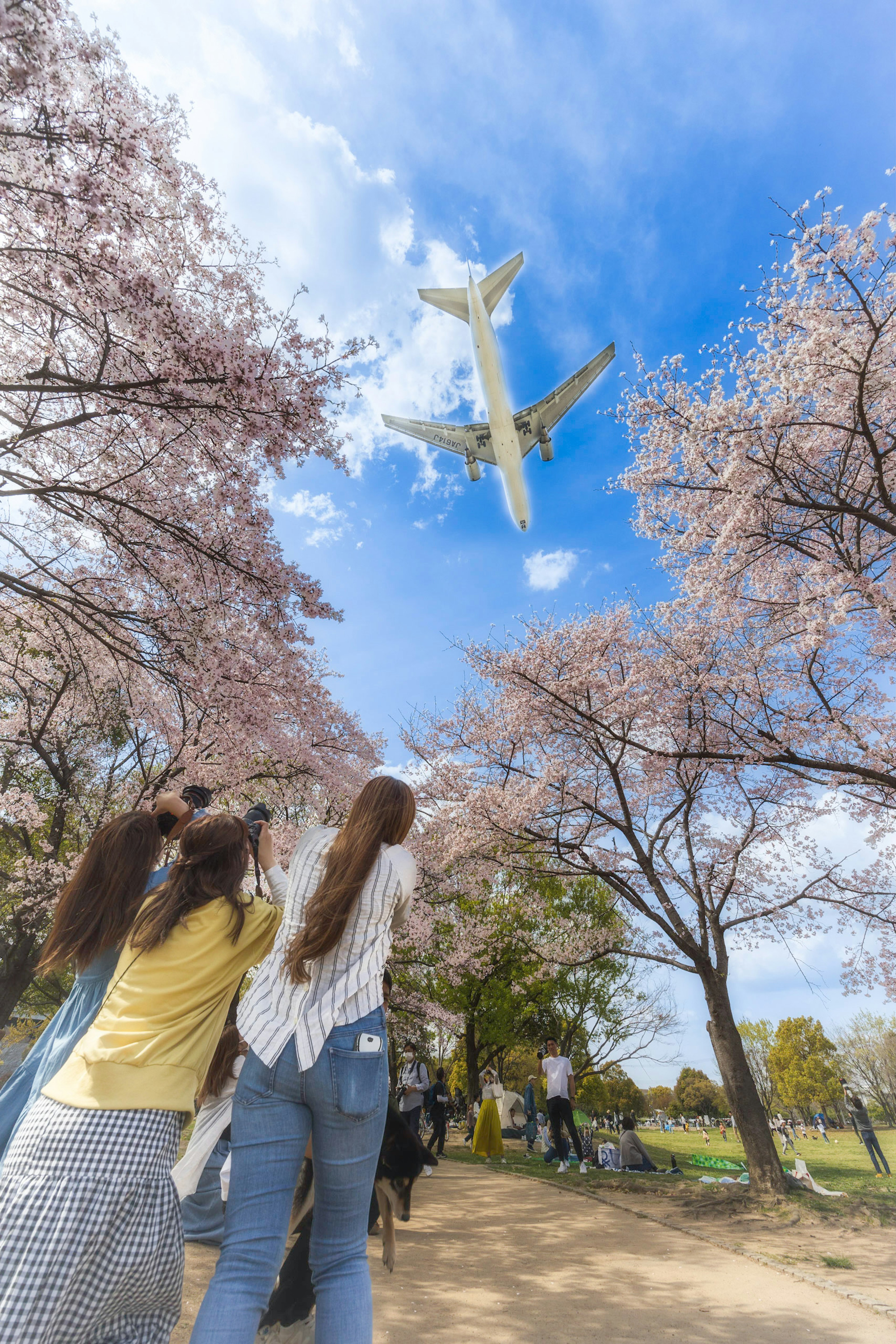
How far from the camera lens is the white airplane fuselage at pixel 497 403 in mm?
26344

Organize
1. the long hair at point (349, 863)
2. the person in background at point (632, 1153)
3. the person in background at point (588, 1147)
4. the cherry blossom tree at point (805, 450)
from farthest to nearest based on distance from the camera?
the person in background at point (588, 1147) → the person in background at point (632, 1153) → the cherry blossom tree at point (805, 450) → the long hair at point (349, 863)

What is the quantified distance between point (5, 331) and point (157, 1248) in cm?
723

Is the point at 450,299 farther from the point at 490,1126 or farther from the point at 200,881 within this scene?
the point at 200,881

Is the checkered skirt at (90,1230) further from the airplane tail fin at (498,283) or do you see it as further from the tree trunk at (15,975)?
the airplane tail fin at (498,283)

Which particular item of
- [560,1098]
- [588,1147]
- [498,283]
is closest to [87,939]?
[560,1098]

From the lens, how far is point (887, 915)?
9742 millimetres

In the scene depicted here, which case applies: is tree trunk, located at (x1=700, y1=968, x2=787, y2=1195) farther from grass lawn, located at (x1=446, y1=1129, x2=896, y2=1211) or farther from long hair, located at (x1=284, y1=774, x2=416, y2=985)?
long hair, located at (x1=284, y1=774, x2=416, y2=985)

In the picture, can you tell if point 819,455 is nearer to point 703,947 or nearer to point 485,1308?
point 703,947

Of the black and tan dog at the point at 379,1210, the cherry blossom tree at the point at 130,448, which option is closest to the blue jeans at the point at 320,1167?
the black and tan dog at the point at 379,1210

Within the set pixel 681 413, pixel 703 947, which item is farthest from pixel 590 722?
pixel 681 413

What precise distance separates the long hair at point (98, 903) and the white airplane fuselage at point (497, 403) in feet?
88.9

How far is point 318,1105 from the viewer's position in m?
1.79

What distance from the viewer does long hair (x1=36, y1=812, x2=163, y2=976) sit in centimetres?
233

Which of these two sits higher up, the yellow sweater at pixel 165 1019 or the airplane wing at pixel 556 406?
the airplane wing at pixel 556 406
